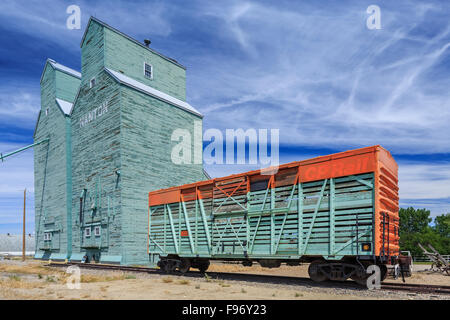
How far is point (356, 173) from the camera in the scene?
10.8 metres

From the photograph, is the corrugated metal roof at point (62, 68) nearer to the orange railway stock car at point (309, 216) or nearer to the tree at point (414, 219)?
the orange railway stock car at point (309, 216)

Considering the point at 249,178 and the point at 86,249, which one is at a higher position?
the point at 249,178

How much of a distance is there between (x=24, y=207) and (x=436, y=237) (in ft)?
201

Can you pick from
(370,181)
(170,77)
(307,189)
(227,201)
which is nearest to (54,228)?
(170,77)

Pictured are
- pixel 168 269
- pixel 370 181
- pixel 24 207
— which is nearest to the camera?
pixel 370 181

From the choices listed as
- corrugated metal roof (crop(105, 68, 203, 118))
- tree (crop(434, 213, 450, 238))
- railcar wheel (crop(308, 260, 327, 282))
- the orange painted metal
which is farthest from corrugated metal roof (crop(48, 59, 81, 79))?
tree (crop(434, 213, 450, 238))

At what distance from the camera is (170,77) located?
3186 cm

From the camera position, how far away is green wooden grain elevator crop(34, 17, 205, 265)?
24516 mm

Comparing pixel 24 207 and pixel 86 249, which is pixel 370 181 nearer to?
pixel 86 249

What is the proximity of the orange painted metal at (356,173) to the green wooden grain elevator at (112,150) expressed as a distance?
39.1ft

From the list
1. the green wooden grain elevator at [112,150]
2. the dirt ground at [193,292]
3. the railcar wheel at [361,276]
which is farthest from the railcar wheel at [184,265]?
the railcar wheel at [361,276]

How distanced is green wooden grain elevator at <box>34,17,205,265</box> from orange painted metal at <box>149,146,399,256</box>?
39.1 feet

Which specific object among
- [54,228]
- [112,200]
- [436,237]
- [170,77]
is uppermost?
[170,77]

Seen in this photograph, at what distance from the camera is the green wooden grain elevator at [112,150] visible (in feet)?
80.4
